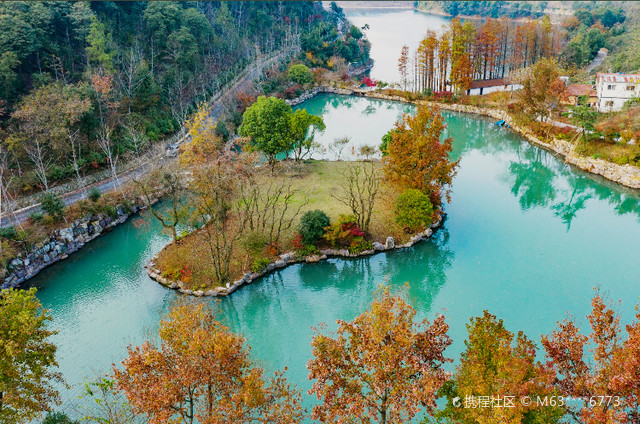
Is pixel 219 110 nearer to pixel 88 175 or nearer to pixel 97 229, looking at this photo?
pixel 88 175

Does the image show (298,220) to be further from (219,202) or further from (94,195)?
(94,195)

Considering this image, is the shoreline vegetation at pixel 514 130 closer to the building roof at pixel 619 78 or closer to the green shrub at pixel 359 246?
the green shrub at pixel 359 246

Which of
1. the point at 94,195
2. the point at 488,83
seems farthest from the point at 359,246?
the point at 488,83

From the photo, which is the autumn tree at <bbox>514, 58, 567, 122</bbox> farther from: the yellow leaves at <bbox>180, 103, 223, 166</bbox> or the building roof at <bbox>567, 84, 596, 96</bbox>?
the yellow leaves at <bbox>180, 103, 223, 166</bbox>

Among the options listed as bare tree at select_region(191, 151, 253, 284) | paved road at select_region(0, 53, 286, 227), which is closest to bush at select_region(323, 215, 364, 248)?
bare tree at select_region(191, 151, 253, 284)

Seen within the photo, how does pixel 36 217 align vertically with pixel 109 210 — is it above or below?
above

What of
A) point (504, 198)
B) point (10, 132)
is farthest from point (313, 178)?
point (10, 132)

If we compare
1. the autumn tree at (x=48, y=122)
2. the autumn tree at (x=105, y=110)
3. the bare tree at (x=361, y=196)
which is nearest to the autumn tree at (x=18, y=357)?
the bare tree at (x=361, y=196)
